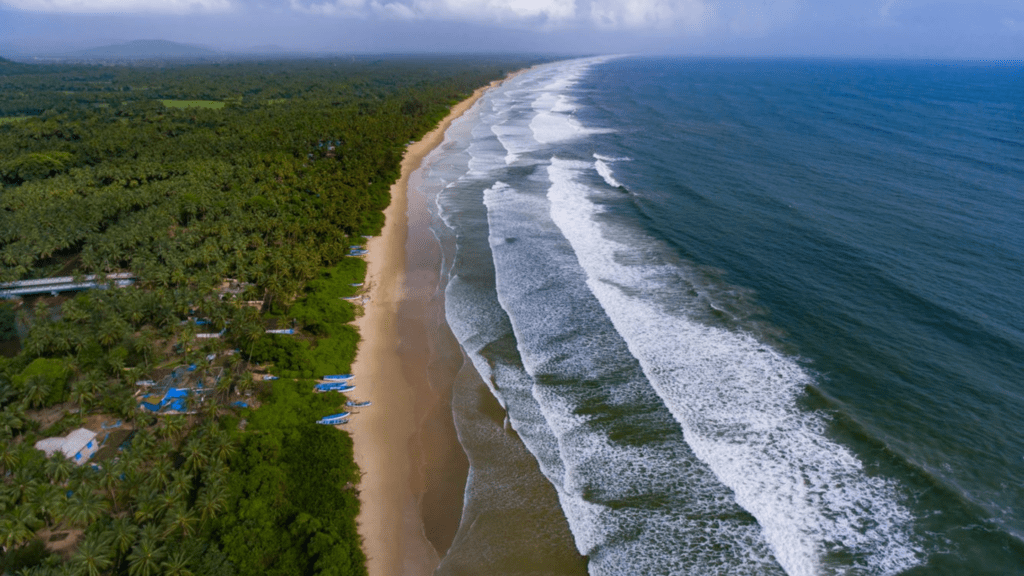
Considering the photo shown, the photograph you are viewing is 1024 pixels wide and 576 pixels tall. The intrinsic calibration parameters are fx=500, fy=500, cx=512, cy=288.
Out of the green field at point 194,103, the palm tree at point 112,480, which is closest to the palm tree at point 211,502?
the palm tree at point 112,480

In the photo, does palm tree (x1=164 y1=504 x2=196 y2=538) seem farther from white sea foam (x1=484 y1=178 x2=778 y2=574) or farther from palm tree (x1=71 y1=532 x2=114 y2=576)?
white sea foam (x1=484 y1=178 x2=778 y2=574)

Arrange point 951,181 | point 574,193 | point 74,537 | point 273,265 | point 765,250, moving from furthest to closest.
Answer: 1. point 574,193
2. point 951,181
3. point 765,250
4. point 273,265
5. point 74,537

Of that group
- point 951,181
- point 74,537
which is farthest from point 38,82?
point 951,181

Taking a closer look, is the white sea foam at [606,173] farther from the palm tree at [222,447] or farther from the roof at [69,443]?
the roof at [69,443]

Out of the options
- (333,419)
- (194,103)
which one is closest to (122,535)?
(333,419)

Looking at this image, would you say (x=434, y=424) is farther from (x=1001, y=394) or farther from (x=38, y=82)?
(x=38, y=82)

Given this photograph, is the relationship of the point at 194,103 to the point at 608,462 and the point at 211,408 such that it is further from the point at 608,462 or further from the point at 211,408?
the point at 608,462
